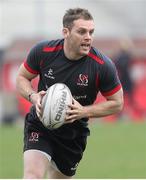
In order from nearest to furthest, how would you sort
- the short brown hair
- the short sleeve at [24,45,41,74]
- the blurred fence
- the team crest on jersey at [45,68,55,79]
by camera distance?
the short brown hair → the team crest on jersey at [45,68,55,79] → the short sleeve at [24,45,41,74] → the blurred fence

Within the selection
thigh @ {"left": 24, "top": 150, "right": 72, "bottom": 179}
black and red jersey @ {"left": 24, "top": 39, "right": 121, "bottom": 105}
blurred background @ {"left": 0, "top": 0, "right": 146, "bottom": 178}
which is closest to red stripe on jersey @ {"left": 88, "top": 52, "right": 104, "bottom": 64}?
black and red jersey @ {"left": 24, "top": 39, "right": 121, "bottom": 105}

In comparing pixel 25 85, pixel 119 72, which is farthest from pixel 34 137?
pixel 119 72

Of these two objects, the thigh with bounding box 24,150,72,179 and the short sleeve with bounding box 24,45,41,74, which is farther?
the short sleeve with bounding box 24,45,41,74

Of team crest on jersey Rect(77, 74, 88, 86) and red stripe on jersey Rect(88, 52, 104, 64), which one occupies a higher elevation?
red stripe on jersey Rect(88, 52, 104, 64)

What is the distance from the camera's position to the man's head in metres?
8.92

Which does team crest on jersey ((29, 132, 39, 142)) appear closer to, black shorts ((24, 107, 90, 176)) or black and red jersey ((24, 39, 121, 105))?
black shorts ((24, 107, 90, 176))

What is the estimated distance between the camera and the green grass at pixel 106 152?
1378 centimetres

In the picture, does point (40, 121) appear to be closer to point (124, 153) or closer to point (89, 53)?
point (89, 53)

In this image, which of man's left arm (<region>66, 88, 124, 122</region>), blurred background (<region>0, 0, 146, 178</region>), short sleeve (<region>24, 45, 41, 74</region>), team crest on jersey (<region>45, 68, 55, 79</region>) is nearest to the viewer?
man's left arm (<region>66, 88, 124, 122</region>)

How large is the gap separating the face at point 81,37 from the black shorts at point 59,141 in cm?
89

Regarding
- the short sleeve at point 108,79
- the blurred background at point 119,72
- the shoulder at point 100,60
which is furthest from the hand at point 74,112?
the blurred background at point 119,72

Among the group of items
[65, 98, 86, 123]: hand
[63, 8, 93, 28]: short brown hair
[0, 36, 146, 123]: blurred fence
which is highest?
[63, 8, 93, 28]: short brown hair

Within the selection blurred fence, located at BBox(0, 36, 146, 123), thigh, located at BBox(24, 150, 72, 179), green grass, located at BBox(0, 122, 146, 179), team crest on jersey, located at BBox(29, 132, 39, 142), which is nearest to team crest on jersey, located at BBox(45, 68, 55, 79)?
team crest on jersey, located at BBox(29, 132, 39, 142)

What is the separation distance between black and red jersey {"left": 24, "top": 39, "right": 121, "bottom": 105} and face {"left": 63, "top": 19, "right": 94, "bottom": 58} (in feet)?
0.50
